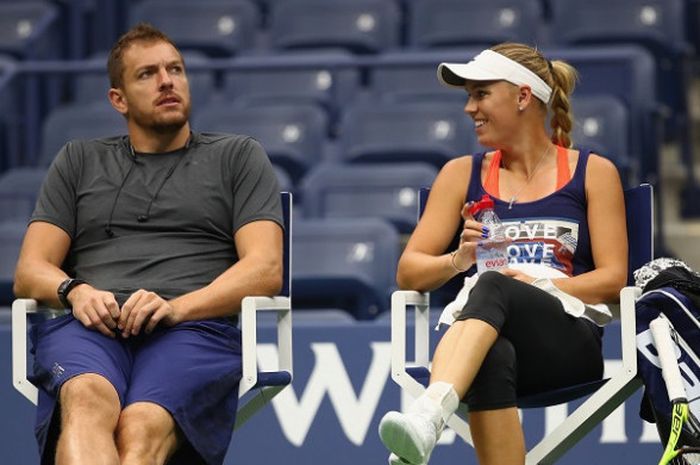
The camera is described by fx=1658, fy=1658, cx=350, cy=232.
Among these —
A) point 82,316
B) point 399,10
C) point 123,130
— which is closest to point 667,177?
point 399,10

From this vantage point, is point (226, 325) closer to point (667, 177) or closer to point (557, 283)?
point (557, 283)

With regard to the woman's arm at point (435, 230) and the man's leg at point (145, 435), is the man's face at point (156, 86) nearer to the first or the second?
the woman's arm at point (435, 230)

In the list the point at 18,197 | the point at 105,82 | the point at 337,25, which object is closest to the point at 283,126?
the point at 337,25

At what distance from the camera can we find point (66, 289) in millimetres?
4531

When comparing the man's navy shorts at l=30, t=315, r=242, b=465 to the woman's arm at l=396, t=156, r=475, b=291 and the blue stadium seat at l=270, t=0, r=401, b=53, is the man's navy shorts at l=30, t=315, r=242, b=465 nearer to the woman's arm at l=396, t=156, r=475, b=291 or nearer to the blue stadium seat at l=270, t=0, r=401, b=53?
the woman's arm at l=396, t=156, r=475, b=291

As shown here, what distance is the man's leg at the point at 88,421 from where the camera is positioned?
4.05m

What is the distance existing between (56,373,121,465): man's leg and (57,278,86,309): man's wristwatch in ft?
1.21

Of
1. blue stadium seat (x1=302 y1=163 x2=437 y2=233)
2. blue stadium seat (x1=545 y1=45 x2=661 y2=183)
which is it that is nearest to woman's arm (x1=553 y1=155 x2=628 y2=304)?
blue stadium seat (x1=302 y1=163 x2=437 y2=233)

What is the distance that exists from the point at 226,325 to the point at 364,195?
2344 mm

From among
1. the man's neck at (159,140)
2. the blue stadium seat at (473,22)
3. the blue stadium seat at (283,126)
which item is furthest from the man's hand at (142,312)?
the blue stadium seat at (473,22)

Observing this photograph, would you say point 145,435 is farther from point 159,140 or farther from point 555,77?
point 555,77

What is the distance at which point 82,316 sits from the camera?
4.46m

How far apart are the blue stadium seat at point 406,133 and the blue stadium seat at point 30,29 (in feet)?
6.00

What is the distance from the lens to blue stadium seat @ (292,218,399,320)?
6219 mm
